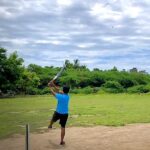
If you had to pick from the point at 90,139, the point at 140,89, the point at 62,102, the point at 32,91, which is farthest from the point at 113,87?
the point at 62,102

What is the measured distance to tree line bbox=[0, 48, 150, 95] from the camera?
42625mm

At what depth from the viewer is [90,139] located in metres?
12.1

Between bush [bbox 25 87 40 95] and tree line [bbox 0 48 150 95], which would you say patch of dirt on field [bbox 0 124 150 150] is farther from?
bush [bbox 25 87 40 95]

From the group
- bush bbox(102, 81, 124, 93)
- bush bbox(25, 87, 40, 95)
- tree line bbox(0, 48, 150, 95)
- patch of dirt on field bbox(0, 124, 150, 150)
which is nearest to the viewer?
patch of dirt on field bbox(0, 124, 150, 150)

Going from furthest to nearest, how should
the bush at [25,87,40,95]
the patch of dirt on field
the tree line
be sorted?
the bush at [25,87,40,95] → the tree line → the patch of dirt on field

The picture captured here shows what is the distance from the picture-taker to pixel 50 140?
39.0 ft

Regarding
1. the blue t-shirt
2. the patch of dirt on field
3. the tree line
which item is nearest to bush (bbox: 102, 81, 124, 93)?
the tree line

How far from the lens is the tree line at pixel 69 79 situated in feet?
140

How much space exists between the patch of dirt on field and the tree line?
28.3 meters

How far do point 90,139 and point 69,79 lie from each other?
41919 millimetres

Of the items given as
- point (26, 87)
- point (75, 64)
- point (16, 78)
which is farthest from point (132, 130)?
point (75, 64)

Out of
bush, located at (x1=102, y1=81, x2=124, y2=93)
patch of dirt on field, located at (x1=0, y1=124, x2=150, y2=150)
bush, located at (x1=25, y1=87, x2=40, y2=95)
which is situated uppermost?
bush, located at (x1=102, y1=81, x2=124, y2=93)

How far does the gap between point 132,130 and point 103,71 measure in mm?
47208

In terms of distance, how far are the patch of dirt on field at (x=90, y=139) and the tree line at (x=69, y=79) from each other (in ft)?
92.9
